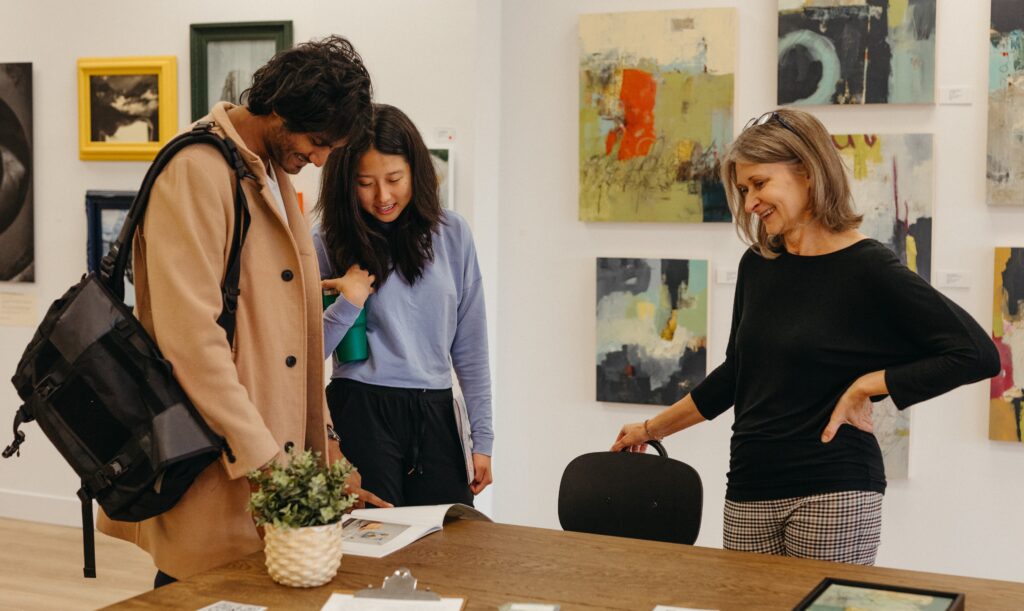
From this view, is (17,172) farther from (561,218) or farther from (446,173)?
(561,218)

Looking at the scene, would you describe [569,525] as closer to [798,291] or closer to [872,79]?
[798,291]

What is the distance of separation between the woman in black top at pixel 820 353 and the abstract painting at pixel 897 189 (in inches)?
74.3

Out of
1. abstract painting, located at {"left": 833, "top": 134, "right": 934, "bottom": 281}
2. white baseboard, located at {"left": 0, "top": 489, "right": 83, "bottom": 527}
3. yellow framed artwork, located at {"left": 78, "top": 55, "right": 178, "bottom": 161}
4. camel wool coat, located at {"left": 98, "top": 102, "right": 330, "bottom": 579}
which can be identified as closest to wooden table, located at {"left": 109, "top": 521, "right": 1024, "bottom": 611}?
camel wool coat, located at {"left": 98, "top": 102, "right": 330, "bottom": 579}

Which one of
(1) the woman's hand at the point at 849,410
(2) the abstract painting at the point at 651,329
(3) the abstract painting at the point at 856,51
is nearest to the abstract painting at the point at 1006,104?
(3) the abstract painting at the point at 856,51

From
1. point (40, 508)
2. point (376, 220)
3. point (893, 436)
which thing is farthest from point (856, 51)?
point (40, 508)

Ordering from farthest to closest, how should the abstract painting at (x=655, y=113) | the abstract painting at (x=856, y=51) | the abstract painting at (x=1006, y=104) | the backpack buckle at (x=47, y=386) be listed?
1. the abstract painting at (x=655, y=113)
2. the abstract painting at (x=856, y=51)
3. the abstract painting at (x=1006, y=104)
4. the backpack buckle at (x=47, y=386)

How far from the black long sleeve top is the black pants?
75cm

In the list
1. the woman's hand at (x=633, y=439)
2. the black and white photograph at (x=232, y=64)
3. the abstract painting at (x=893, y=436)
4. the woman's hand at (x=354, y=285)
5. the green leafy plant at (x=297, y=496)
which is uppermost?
the black and white photograph at (x=232, y=64)

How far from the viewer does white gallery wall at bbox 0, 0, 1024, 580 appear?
4.00 metres

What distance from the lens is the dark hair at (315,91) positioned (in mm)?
1991

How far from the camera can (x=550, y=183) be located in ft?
14.9

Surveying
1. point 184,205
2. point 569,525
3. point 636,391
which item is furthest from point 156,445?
point 636,391

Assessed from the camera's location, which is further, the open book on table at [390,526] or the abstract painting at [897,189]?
the abstract painting at [897,189]

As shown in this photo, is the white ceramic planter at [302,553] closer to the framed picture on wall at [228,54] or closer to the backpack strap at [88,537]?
the backpack strap at [88,537]
